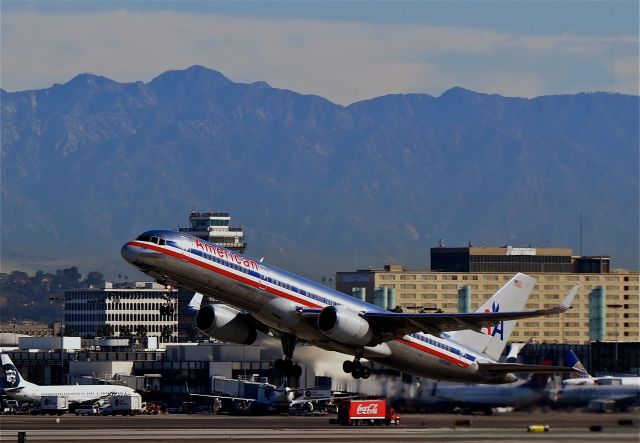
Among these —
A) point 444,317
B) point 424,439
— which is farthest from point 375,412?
point 424,439

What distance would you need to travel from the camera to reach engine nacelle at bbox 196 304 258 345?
87.6 meters

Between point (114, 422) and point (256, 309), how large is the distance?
149 ft

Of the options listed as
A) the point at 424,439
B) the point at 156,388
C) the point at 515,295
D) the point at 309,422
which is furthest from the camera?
the point at 156,388

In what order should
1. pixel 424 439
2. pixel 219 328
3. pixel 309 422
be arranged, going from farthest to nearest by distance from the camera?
pixel 309 422 < pixel 219 328 < pixel 424 439

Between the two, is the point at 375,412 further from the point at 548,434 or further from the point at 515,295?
the point at 548,434

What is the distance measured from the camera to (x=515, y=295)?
322ft

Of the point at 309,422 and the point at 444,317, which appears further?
the point at 309,422

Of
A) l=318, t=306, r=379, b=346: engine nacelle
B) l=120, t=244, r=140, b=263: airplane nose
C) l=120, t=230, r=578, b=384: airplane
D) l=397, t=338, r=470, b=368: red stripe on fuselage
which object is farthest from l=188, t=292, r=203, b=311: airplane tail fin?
l=120, t=244, r=140, b=263: airplane nose

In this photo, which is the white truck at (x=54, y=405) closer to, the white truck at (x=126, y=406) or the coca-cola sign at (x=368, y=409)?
the white truck at (x=126, y=406)

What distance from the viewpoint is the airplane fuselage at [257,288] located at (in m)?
78.1

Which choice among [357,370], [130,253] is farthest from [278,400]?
[130,253]

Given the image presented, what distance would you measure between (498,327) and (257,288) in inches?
862

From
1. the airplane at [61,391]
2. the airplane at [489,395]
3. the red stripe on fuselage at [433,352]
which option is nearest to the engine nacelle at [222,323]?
the red stripe on fuselage at [433,352]

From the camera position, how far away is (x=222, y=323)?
288 ft
